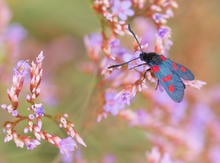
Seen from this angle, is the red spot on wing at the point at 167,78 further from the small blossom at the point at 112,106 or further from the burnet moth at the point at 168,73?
the small blossom at the point at 112,106

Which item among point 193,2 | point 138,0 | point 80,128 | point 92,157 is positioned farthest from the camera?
point 193,2

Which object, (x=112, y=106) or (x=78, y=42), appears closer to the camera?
(x=112, y=106)

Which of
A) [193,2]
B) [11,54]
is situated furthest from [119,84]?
[193,2]

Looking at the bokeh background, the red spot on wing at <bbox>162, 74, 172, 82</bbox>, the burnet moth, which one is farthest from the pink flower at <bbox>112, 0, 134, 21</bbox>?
the bokeh background

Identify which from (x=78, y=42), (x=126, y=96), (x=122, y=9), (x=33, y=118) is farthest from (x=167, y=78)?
(x=78, y=42)

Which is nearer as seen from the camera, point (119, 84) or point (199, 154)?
point (119, 84)

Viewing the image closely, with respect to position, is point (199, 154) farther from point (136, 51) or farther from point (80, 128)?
point (136, 51)

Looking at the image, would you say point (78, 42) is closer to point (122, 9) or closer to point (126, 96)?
point (122, 9)

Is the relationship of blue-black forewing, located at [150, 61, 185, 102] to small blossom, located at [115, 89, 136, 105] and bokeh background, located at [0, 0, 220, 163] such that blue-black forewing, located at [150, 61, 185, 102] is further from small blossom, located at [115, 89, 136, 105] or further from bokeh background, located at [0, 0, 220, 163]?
bokeh background, located at [0, 0, 220, 163]
